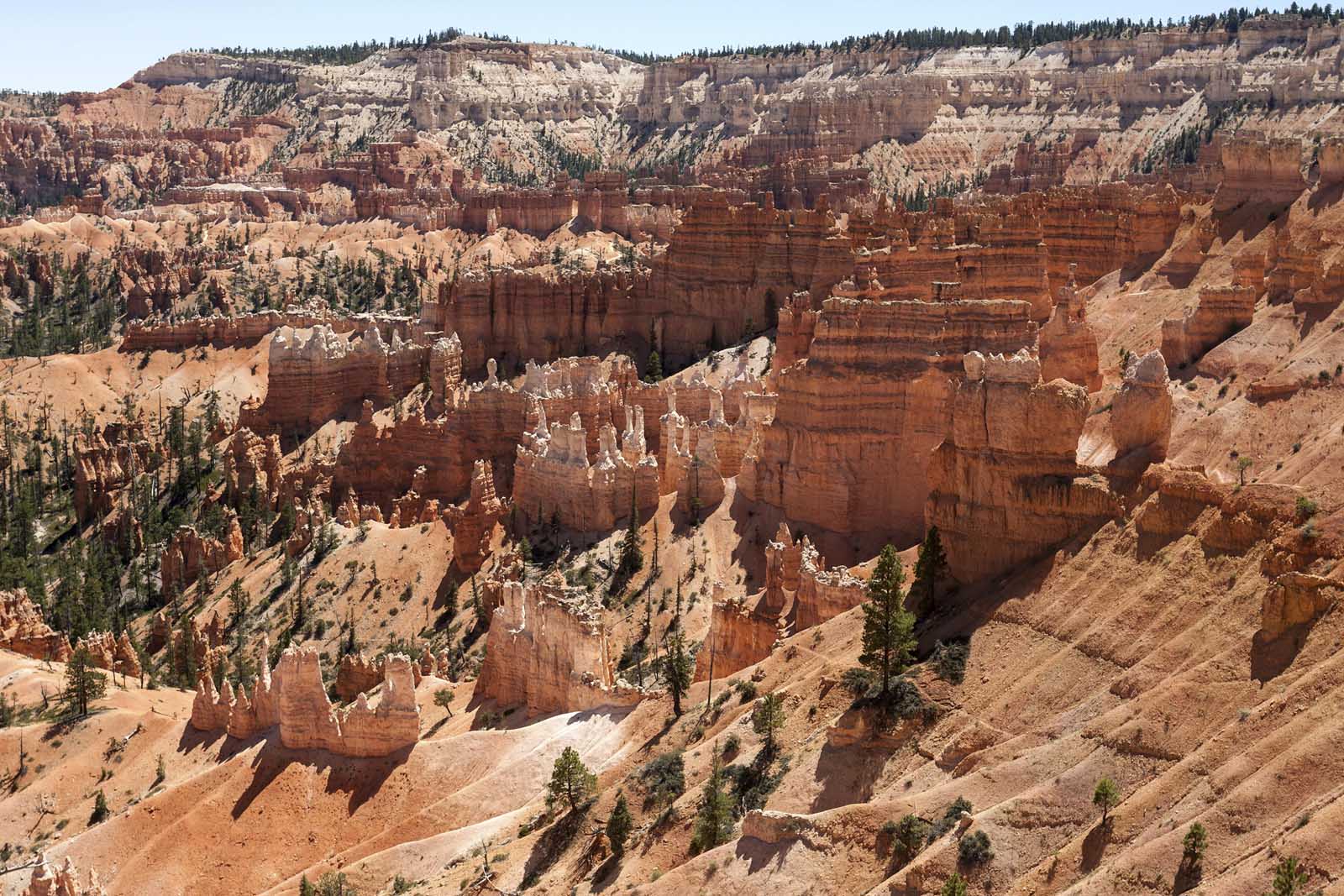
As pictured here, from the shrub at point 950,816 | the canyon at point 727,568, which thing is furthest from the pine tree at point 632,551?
the shrub at point 950,816

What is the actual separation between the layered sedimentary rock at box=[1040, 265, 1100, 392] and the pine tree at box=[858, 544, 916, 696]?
2427 cm

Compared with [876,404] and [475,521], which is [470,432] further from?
[876,404]

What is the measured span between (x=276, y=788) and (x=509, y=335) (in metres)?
60.7

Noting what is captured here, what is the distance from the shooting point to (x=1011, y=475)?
39.3 metres

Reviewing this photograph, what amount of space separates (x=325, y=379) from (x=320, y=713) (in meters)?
55.5

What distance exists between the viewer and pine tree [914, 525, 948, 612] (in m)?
39.6

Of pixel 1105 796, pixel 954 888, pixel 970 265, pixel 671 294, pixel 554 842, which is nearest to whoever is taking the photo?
pixel 954 888

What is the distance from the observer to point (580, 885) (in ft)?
118

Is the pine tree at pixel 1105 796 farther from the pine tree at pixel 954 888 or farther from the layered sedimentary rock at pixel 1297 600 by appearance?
the layered sedimentary rock at pixel 1297 600

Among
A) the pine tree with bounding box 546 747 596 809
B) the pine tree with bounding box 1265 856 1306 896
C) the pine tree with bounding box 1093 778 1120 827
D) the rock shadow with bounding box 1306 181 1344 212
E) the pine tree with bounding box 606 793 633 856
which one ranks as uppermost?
the rock shadow with bounding box 1306 181 1344 212

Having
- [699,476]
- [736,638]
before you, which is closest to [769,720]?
[736,638]

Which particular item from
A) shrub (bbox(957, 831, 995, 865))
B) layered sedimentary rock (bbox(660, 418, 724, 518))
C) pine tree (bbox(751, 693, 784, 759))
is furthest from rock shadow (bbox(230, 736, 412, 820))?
shrub (bbox(957, 831, 995, 865))

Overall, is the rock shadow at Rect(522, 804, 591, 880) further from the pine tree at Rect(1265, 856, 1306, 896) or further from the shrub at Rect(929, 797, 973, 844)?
the pine tree at Rect(1265, 856, 1306, 896)

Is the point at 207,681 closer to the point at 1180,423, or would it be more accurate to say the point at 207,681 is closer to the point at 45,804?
the point at 45,804
